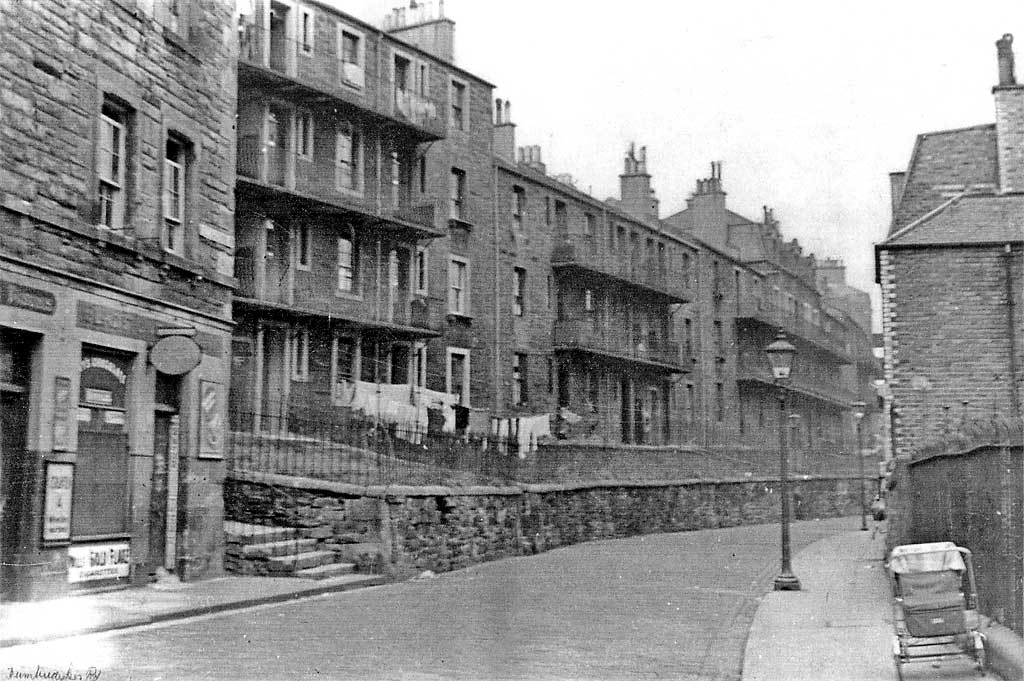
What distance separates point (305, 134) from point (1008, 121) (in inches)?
597

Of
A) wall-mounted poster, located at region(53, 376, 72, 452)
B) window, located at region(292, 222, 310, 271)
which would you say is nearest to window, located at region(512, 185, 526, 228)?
window, located at region(292, 222, 310, 271)

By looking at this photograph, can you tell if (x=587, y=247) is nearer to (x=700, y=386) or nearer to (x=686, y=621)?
(x=700, y=386)

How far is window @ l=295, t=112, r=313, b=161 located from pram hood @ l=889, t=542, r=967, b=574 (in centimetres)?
1986

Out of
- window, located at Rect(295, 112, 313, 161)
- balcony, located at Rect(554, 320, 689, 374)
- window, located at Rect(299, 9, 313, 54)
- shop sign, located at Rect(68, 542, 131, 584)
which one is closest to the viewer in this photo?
shop sign, located at Rect(68, 542, 131, 584)

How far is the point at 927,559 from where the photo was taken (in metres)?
9.95

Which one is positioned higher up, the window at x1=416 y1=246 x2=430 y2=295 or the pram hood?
the window at x1=416 y1=246 x2=430 y2=295

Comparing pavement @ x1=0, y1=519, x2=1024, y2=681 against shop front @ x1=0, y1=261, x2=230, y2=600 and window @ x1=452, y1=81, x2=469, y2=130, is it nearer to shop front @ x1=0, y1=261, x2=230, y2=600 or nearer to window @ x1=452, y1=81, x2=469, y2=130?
shop front @ x1=0, y1=261, x2=230, y2=600

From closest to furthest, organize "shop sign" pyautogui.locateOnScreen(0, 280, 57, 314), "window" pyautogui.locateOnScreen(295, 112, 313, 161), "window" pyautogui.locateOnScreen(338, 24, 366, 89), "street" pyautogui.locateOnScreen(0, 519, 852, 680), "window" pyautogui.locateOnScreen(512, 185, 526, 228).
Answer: "street" pyautogui.locateOnScreen(0, 519, 852, 680) → "shop sign" pyautogui.locateOnScreen(0, 280, 57, 314) → "window" pyautogui.locateOnScreen(295, 112, 313, 161) → "window" pyautogui.locateOnScreen(338, 24, 366, 89) → "window" pyautogui.locateOnScreen(512, 185, 526, 228)

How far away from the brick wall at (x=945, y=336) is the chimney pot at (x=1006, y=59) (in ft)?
13.6

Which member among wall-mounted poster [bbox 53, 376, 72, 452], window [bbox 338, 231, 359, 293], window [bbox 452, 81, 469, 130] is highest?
window [bbox 452, 81, 469, 130]

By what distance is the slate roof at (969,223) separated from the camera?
60.8 ft

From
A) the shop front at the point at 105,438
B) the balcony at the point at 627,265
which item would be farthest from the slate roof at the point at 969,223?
the balcony at the point at 627,265

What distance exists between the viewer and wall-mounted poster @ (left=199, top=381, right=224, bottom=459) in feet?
53.7

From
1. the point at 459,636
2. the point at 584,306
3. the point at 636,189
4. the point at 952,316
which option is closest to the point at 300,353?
the point at 952,316
